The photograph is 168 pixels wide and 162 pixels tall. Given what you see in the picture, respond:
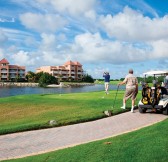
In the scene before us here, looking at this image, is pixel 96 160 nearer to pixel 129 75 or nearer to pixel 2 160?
pixel 2 160

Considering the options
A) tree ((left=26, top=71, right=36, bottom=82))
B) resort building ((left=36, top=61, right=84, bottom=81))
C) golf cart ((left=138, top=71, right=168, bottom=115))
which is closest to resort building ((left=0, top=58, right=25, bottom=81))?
tree ((left=26, top=71, right=36, bottom=82))

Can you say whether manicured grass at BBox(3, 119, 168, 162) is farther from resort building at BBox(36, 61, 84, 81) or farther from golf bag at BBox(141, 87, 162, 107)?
resort building at BBox(36, 61, 84, 81)

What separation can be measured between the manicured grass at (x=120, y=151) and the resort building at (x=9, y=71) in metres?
171

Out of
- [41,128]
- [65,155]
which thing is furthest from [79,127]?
[65,155]

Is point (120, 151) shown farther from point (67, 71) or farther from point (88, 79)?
point (88, 79)

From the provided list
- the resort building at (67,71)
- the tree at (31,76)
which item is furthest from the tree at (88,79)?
the tree at (31,76)

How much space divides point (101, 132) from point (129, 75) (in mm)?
5510

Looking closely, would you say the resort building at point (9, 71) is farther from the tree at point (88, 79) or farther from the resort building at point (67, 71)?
the tree at point (88, 79)

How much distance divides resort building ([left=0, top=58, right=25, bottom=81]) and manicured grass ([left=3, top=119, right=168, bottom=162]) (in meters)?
171

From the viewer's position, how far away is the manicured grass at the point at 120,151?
26.0ft

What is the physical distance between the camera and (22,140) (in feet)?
37.8

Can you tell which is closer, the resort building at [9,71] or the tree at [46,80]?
the tree at [46,80]

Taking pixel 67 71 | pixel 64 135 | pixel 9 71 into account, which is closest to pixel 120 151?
pixel 64 135

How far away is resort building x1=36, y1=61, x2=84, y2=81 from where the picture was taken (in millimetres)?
189375
